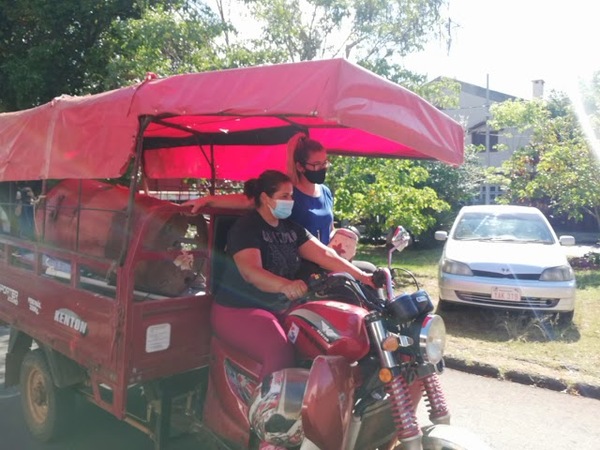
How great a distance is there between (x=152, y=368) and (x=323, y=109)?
5.74ft

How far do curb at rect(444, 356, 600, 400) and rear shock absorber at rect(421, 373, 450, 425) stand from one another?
113 inches

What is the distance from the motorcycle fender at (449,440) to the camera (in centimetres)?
226

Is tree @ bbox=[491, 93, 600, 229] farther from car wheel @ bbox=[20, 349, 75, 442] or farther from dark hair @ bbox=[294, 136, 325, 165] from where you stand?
car wheel @ bbox=[20, 349, 75, 442]

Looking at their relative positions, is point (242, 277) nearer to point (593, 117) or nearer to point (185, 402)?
point (185, 402)

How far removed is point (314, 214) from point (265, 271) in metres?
0.95

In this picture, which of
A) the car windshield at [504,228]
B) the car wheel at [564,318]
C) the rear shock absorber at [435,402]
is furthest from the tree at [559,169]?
the rear shock absorber at [435,402]

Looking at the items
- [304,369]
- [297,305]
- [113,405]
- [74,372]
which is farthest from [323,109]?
[74,372]

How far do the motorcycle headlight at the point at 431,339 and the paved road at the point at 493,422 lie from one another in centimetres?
185

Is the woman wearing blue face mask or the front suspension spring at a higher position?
the woman wearing blue face mask

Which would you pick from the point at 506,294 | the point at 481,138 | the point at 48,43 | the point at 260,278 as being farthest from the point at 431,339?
the point at 481,138

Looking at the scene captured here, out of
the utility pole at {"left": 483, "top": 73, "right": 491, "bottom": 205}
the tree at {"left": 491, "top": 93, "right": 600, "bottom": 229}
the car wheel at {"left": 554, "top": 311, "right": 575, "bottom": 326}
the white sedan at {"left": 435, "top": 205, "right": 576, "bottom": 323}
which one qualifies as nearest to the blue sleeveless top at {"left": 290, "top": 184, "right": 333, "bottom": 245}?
the white sedan at {"left": 435, "top": 205, "right": 576, "bottom": 323}

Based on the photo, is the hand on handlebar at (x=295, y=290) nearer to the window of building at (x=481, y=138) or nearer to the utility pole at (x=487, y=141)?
the utility pole at (x=487, y=141)

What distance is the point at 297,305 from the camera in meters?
2.73

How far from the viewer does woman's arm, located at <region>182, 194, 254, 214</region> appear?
10.1ft
